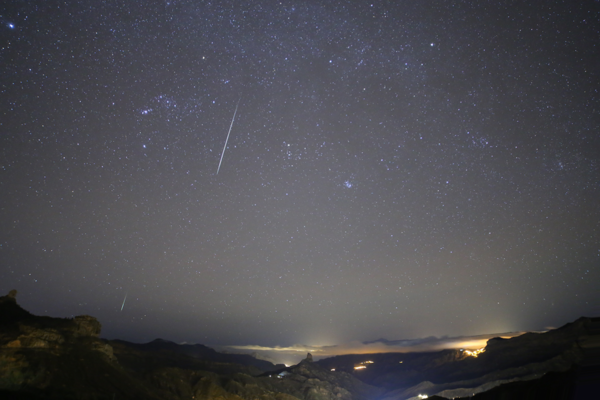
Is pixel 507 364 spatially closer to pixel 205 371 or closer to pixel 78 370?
pixel 205 371

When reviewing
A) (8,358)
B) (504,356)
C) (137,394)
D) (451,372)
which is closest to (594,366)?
(8,358)

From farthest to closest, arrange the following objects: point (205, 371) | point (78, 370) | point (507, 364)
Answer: point (507, 364) → point (205, 371) → point (78, 370)

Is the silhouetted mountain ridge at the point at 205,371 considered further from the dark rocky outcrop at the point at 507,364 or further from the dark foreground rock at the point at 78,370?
the dark rocky outcrop at the point at 507,364

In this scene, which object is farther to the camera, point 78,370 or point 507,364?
point 507,364

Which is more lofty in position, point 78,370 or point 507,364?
point 78,370

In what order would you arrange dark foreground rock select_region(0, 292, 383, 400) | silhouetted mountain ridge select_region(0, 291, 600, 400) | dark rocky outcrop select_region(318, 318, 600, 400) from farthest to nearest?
dark rocky outcrop select_region(318, 318, 600, 400) < dark foreground rock select_region(0, 292, 383, 400) < silhouetted mountain ridge select_region(0, 291, 600, 400)

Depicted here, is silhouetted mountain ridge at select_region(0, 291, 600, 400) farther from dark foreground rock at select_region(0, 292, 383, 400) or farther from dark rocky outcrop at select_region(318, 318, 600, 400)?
dark rocky outcrop at select_region(318, 318, 600, 400)

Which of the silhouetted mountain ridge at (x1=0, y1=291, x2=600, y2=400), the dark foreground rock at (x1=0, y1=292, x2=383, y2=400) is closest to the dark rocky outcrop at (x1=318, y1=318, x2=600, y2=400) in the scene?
the silhouetted mountain ridge at (x1=0, y1=291, x2=600, y2=400)

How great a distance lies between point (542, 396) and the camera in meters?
16.3

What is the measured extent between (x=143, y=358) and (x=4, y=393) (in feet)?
230

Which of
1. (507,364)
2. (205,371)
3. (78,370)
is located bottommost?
(205,371)

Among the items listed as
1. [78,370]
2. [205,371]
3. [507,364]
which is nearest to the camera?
[78,370]

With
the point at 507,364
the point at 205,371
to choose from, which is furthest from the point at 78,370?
the point at 507,364

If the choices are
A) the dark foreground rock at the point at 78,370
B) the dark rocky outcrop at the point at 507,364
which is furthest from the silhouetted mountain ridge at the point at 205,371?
the dark rocky outcrop at the point at 507,364
